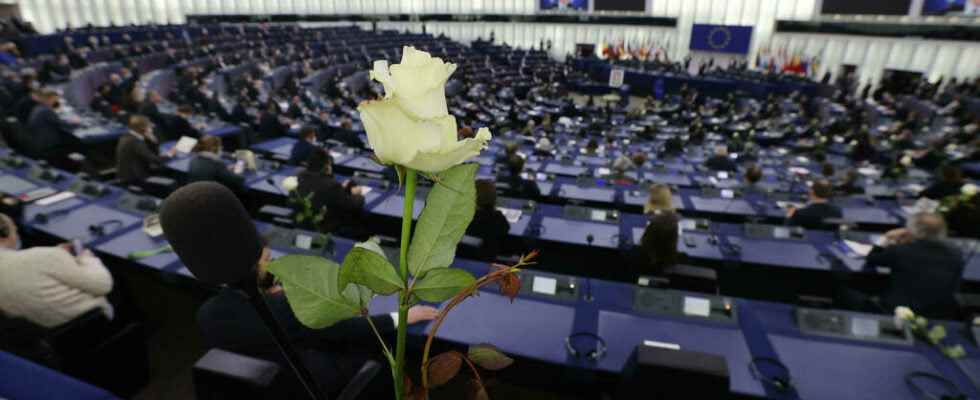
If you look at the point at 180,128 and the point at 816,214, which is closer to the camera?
the point at 816,214

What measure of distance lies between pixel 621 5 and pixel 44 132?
Result: 88.7 ft

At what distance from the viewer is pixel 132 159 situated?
5199 millimetres

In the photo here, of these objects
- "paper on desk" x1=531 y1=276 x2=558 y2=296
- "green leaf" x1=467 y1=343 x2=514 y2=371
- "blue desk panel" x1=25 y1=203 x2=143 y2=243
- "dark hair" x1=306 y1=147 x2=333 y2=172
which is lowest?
"paper on desk" x1=531 y1=276 x2=558 y2=296

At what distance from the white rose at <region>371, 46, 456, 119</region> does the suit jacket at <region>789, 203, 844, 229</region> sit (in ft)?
18.0

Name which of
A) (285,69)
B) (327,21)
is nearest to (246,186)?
(285,69)

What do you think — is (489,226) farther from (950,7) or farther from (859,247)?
(950,7)

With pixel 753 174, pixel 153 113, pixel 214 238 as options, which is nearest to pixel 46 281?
pixel 214 238

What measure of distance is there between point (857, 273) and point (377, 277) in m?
4.85

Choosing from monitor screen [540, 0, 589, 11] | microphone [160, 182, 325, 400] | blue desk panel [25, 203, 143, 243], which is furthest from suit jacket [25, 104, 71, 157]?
monitor screen [540, 0, 589, 11]

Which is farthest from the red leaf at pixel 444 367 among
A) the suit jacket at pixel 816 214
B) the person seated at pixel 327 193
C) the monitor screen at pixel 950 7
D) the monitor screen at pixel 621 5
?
the monitor screen at pixel 621 5

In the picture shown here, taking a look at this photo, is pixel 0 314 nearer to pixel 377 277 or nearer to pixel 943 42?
pixel 377 277

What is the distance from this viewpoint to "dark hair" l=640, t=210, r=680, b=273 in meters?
3.39

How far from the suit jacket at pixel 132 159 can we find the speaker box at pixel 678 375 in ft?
19.6

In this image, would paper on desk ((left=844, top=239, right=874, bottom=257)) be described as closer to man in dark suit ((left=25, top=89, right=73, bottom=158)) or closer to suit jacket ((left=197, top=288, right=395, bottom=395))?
suit jacket ((left=197, top=288, right=395, bottom=395))
